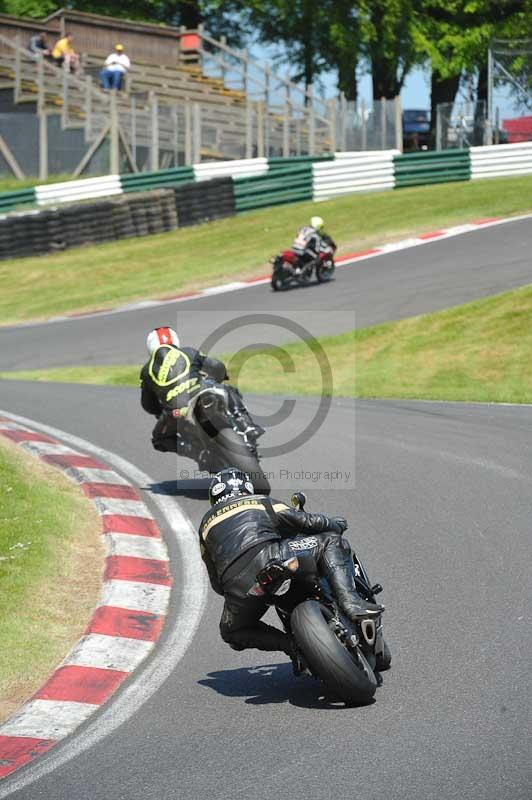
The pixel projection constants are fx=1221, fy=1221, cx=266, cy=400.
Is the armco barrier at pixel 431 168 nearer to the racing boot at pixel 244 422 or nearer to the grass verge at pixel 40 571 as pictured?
the grass verge at pixel 40 571

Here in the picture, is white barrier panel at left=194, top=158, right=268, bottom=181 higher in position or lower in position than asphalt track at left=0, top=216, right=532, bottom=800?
higher

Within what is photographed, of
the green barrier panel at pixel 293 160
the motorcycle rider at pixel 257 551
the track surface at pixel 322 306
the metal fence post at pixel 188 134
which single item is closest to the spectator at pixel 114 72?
the metal fence post at pixel 188 134

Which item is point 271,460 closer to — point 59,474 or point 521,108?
point 59,474

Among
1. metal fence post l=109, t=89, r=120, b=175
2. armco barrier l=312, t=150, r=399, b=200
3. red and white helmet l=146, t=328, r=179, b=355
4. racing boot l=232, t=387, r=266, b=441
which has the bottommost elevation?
racing boot l=232, t=387, r=266, b=441

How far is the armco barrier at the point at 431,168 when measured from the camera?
32594mm

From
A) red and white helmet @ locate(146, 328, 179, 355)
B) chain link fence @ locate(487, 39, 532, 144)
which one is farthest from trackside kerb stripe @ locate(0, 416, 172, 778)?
chain link fence @ locate(487, 39, 532, 144)

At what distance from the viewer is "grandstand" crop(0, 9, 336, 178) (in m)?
32.9

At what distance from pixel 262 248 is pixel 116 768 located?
76.5ft

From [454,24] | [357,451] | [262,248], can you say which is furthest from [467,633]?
[454,24]

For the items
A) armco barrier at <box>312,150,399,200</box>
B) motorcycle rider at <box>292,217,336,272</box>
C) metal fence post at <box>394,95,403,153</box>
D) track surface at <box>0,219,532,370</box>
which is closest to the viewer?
track surface at <box>0,219,532,370</box>

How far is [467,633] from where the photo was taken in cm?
645

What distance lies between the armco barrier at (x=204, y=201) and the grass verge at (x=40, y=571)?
19.5 meters

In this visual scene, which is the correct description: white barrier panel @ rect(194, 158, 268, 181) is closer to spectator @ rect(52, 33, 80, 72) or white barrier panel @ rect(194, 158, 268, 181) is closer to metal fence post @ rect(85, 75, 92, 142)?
metal fence post @ rect(85, 75, 92, 142)

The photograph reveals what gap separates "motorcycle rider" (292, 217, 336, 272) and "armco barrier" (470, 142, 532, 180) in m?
9.94
